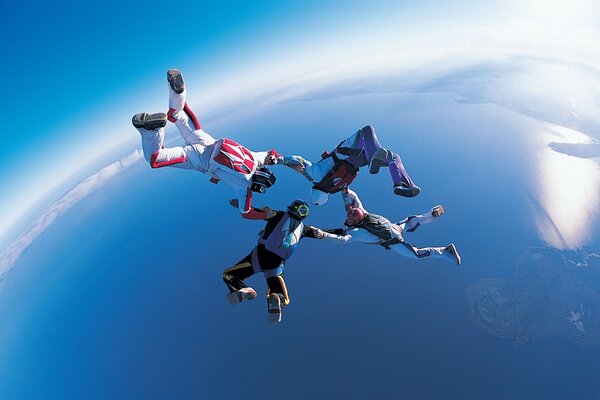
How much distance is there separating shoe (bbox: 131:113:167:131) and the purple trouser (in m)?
3.06

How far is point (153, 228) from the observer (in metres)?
36.5

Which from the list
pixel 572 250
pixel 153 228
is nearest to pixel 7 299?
pixel 153 228

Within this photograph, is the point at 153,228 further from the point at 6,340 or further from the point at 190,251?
the point at 6,340

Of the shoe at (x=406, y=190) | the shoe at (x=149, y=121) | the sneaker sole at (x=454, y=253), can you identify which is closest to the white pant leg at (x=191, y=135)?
the shoe at (x=149, y=121)

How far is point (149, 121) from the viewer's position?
3.03m

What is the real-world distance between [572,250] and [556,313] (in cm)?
889

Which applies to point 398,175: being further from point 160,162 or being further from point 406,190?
point 160,162

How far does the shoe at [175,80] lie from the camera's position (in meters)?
3.57

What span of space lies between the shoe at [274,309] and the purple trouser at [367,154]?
107 inches

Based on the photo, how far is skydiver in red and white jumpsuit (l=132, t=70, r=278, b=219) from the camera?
3.66 meters

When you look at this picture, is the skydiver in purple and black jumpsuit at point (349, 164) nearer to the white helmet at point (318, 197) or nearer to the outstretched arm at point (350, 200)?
the white helmet at point (318, 197)

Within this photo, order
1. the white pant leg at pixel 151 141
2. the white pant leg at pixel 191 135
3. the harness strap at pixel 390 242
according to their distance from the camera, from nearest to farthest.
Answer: the white pant leg at pixel 151 141
the white pant leg at pixel 191 135
the harness strap at pixel 390 242

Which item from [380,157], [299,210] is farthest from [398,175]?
[299,210]

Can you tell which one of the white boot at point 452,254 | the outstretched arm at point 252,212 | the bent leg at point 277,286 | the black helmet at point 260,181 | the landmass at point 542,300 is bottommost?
the landmass at point 542,300
